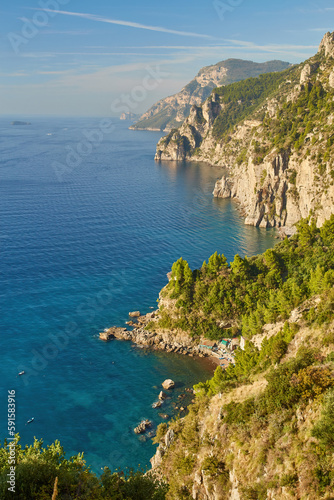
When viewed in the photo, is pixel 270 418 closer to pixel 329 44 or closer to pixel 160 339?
pixel 160 339

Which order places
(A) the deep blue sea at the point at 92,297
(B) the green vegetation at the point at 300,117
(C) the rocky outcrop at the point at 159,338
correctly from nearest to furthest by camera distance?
(A) the deep blue sea at the point at 92,297 < (C) the rocky outcrop at the point at 159,338 < (B) the green vegetation at the point at 300,117

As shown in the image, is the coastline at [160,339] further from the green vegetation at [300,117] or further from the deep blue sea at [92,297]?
the green vegetation at [300,117]

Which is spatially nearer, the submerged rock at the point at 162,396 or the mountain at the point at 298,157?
the submerged rock at the point at 162,396

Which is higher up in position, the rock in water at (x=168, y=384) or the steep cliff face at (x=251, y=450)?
the steep cliff face at (x=251, y=450)

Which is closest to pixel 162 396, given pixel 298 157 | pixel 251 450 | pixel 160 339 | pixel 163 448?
pixel 163 448

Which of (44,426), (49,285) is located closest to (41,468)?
(44,426)

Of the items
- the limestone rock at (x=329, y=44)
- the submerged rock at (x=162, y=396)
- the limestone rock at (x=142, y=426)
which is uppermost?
the limestone rock at (x=329, y=44)

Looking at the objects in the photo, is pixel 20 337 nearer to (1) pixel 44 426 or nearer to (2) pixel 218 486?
(1) pixel 44 426

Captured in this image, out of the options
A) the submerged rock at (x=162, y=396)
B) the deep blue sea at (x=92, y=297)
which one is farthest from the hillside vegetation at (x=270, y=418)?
the deep blue sea at (x=92, y=297)
